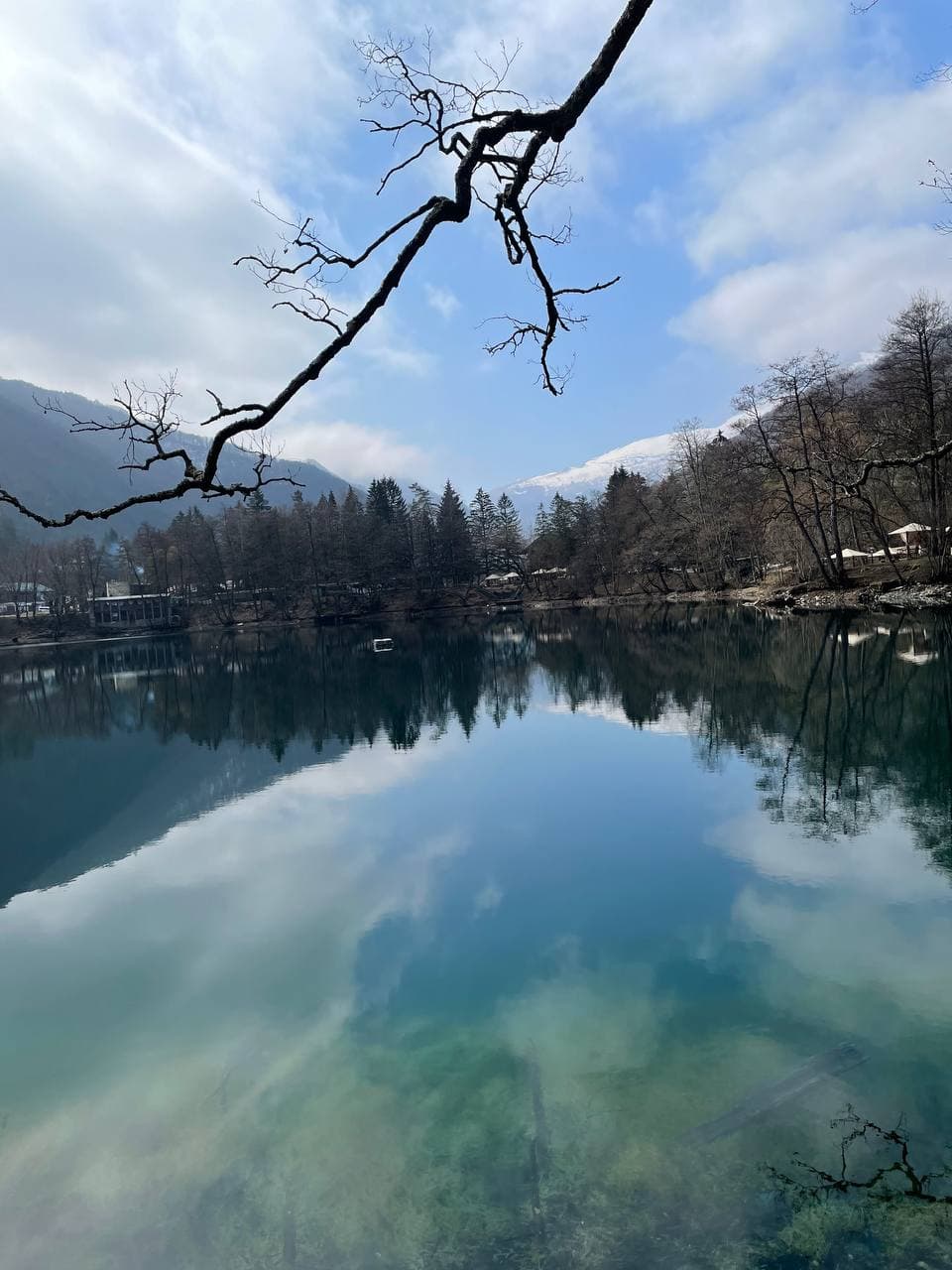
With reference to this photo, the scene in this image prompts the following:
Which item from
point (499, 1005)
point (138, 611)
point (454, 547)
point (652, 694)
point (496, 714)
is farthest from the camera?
point (138, 611)

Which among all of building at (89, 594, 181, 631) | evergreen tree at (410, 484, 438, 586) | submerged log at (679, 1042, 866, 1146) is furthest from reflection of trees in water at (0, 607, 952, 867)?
Result: building at (89, 594, 181, 631)

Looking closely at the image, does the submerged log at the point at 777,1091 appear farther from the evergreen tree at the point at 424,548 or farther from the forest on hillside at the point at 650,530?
the evergreen tree at the point at 424,548

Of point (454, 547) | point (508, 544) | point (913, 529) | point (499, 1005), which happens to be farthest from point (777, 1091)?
point (508, 544)

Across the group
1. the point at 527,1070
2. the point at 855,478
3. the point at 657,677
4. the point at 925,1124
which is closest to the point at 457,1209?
the point at 527,1070

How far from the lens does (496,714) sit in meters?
22.8

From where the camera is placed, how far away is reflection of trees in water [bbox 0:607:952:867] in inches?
495

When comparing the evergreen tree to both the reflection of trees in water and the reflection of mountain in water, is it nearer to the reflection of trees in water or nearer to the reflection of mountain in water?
the reflection of trees in water

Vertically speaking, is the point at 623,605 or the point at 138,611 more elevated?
the point at 138,611

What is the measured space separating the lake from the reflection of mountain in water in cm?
21

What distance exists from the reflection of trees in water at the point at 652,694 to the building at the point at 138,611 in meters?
37.5

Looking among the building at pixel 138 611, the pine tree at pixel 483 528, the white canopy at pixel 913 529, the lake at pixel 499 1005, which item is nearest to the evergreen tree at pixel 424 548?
the pine tree at pixel 483 528

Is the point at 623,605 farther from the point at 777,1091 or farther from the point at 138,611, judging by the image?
the point at 777,1091

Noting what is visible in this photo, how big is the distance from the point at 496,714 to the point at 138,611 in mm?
81022

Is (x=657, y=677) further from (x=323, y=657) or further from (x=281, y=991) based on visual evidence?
(x=323, y=657)
